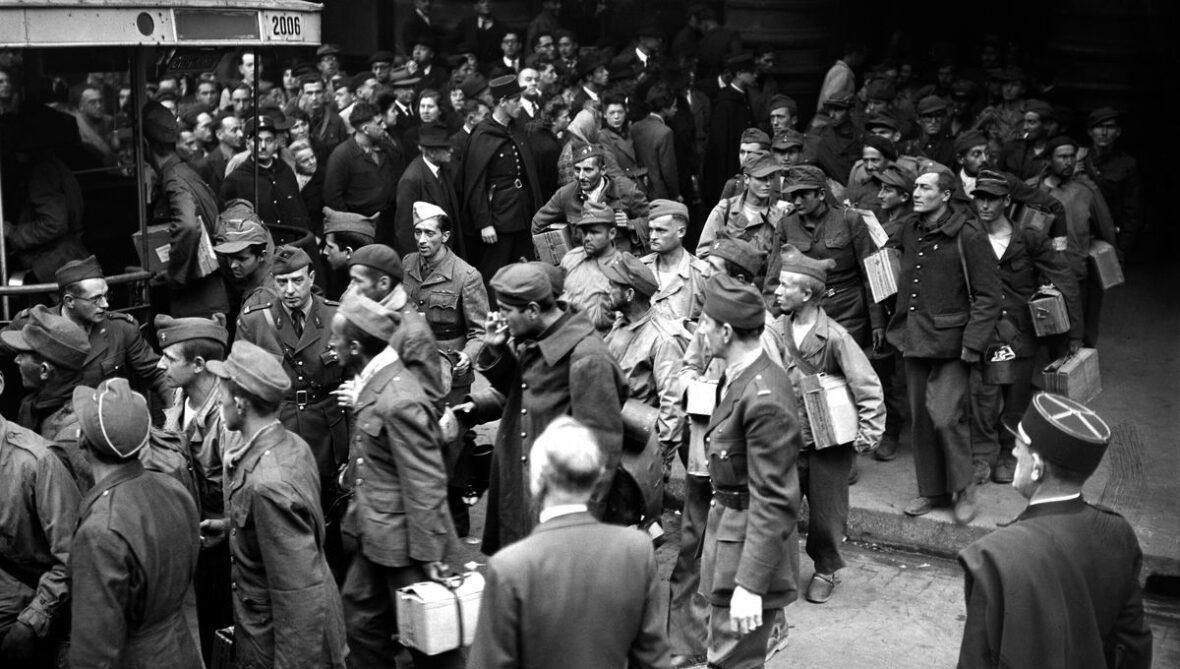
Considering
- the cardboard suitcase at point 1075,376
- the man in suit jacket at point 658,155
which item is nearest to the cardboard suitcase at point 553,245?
the man in suit jacket at point 658,155

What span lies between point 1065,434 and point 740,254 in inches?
146

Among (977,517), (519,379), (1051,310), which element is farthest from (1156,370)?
(519,379)

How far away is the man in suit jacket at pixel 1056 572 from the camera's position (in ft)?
15.0

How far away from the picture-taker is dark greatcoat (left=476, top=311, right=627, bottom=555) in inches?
259

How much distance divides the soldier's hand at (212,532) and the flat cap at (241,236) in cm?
266

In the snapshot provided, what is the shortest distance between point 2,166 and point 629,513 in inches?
225

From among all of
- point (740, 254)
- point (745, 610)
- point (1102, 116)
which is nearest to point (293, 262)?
point (740, 254)

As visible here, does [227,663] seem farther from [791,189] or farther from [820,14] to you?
[820,14]

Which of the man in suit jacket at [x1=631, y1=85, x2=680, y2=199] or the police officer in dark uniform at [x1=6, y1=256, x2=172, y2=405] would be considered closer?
the police officer in dark uniform at [x1=6, y1=256, x2=172, y2=405]

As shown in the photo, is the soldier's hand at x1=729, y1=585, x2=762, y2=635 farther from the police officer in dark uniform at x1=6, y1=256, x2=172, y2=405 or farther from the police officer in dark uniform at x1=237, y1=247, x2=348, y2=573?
the police officer in dark uniform at x1=6, y1=256, x2=172, y2=405

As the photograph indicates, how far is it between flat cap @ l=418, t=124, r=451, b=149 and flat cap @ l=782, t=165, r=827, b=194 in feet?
11.2

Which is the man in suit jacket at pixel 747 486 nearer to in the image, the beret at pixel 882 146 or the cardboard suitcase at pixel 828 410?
the cardboard suitcase at pixel 828 410

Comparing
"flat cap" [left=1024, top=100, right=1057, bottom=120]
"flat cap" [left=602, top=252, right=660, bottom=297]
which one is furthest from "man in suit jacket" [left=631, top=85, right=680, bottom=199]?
"flat cap" [left=602, top=252, right=660, bottom=297]

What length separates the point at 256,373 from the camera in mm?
5871
